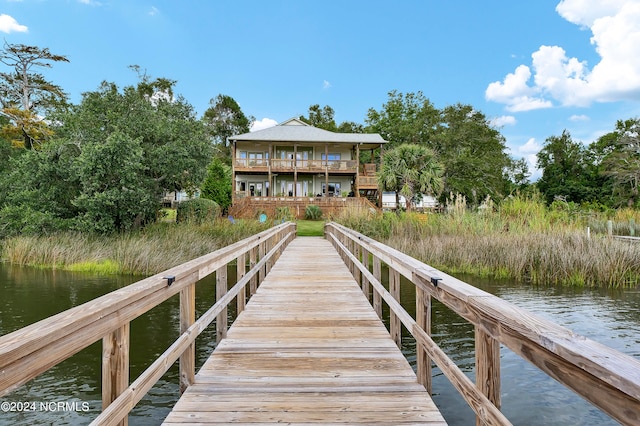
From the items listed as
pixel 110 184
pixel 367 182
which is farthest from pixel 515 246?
pixel 367 182

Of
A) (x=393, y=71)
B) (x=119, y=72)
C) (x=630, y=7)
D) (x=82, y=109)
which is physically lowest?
(x=82, y=109)

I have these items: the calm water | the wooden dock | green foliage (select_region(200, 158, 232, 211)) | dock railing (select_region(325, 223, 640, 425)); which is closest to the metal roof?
green foliage (select_region(200, 158, 232, 211))

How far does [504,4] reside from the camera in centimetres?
→ 2267

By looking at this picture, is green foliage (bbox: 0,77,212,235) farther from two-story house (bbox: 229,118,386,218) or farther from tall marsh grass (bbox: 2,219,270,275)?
two-story house (bbox: 229,118,386,218)

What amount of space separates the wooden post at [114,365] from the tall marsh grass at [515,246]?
1100 cm

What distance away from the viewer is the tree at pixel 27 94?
87.8 ft

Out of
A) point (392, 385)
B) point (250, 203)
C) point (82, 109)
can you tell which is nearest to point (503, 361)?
point (392, 385)

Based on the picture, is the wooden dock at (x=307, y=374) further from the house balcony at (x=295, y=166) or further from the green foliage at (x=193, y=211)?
the house balcony at (x=295, y=166)

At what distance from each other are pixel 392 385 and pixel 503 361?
3.34 meters

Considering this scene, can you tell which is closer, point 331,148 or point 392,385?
point 392,385

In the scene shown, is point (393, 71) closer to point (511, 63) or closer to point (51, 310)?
point (511, 63)

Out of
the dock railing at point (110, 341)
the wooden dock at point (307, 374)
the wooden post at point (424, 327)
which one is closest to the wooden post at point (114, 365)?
the dock railing at point (110, 341)

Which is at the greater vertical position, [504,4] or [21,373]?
[504,4]

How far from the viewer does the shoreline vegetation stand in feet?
34.6
